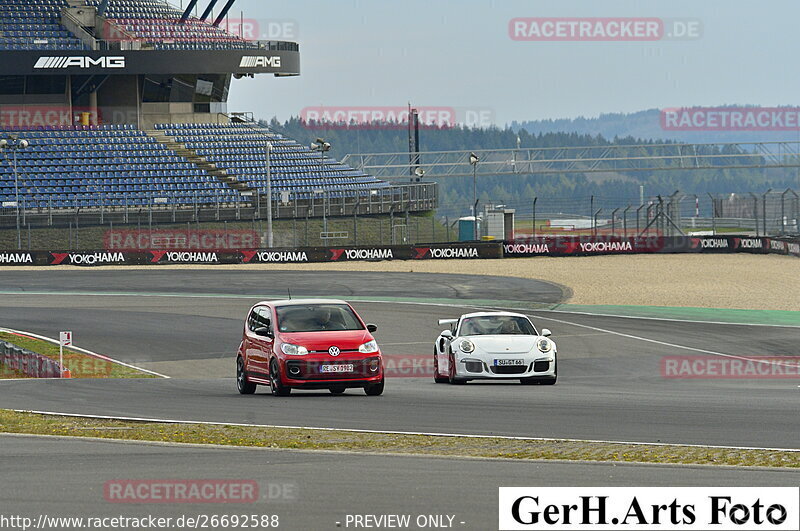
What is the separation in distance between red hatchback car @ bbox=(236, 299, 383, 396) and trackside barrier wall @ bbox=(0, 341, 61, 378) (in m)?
7.40

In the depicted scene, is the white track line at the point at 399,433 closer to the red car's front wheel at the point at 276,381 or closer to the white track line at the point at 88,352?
the red car's front wheel at the point at 276,381

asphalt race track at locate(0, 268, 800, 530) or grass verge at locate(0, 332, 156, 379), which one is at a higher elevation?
asphalt race track at locate(0, 268, 800, 530)

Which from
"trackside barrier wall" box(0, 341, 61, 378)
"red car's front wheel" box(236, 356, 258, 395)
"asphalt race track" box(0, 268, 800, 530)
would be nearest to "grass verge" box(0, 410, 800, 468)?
"asphalt race track" box(0, 268, 800, 530)

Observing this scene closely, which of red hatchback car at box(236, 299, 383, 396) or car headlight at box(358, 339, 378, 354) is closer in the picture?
red hatchback car at box(236, 299, 383, 396)

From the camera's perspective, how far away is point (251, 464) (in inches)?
401

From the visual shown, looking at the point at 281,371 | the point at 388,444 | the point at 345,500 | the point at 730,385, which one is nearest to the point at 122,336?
the point at 281,371

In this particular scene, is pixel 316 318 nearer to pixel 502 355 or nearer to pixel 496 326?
pixel 502 355

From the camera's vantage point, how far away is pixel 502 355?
18.6 m

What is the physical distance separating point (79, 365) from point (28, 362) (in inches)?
52.0

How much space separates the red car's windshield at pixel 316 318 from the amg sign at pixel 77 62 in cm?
5028

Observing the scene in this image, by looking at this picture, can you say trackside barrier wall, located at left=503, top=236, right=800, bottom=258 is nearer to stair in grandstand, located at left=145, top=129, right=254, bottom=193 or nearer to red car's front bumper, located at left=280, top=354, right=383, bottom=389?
stair in grandstand, located at left=145, top=129, right=254, bottom=193

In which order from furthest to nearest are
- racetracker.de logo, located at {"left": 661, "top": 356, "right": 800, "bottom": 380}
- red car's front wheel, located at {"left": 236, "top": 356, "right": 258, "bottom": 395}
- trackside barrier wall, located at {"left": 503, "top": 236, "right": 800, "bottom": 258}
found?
trackside barrier wall, located at {"left": 503, "top": 236, "right": 800, "bottom": 258}
racetracker.de logo, located at {"left": 661, "top": 356, "right": 800, "bottom": 380}
red car's front wheel, located at {"left": 236, "top": 356, "right": 258, "bottom": 395}

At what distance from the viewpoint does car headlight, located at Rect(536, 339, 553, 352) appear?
18797mm

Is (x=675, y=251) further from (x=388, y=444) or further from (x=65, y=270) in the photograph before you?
(x=388, y=444)
